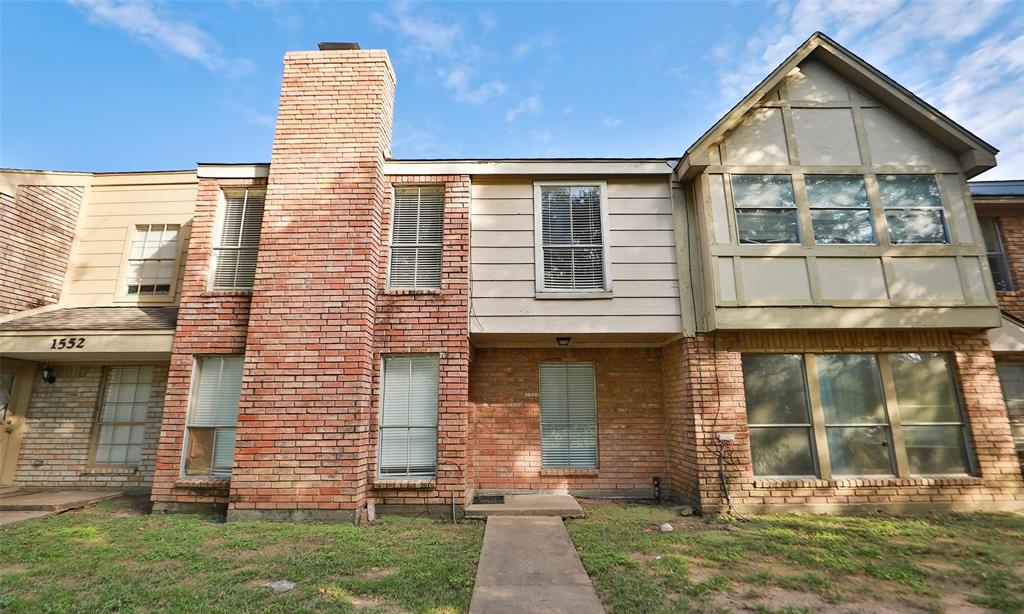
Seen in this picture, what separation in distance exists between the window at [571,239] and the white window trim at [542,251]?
3cm

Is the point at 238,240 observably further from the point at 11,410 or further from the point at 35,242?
the point at 11,410

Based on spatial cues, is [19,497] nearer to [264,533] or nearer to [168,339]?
[168,339]

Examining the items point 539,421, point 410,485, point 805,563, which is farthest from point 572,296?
point 805,563

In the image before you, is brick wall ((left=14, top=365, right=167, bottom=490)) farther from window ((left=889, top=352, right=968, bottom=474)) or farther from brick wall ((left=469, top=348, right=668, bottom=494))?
window ((left=889, top=352, right=968, bottom=474))

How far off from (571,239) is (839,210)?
4.05 m

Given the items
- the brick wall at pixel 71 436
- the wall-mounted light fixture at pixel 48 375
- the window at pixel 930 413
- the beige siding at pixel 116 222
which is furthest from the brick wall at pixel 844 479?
the wall-mounted light fixture at pixel 48 375

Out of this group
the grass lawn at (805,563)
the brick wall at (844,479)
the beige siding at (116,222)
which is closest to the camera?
the grass lawn at (805,563)

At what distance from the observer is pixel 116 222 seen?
8.23 metres

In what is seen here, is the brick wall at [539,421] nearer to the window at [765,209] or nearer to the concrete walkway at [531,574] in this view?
the concrete walkway at [531,574]

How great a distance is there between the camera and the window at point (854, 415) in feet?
20.6

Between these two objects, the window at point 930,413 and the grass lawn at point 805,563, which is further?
the window at point 930,413

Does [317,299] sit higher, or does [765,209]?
[765,209]

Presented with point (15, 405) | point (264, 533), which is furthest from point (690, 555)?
point (15, 405)

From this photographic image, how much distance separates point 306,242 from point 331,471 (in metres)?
3.20
